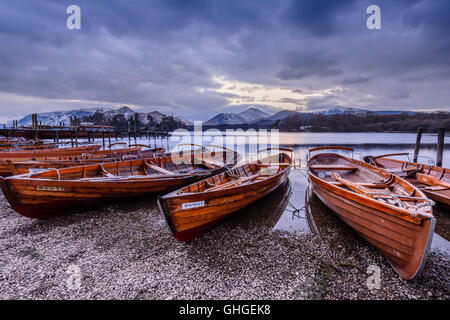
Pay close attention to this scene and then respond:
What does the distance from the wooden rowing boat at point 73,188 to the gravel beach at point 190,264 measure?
1.70 ft

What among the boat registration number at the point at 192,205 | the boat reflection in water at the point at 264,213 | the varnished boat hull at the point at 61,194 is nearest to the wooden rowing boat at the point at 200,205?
the boat registration number at the point at 192,205

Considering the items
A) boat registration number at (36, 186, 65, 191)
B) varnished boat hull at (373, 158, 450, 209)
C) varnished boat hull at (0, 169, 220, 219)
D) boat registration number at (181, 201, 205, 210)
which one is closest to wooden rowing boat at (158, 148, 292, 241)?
boat registration number at (181, 201, 205, 210)

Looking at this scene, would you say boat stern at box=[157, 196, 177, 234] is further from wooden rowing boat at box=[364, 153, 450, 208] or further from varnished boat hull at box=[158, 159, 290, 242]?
wooden rowing boat at box=[364, 153, 450, 208]

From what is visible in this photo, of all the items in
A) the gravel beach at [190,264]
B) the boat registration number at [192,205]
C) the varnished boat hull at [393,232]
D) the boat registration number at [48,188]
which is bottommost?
the gravel beach at [190,264]

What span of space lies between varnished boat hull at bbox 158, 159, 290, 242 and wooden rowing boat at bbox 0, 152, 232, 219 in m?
2.79

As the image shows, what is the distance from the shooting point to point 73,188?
5598mm

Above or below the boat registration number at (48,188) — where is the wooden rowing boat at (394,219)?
below

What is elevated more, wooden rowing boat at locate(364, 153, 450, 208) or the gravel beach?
wooden rowing boat at locate(364, 153, 450, 208)

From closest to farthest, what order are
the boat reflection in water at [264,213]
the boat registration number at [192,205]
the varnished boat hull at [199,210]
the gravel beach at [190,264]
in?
1. the gravel beach at [190,264]
2. the varnished boat hull at [199,210]
3. the boat registration number at [192,205]
4. the boat reflection in water at [264,213]

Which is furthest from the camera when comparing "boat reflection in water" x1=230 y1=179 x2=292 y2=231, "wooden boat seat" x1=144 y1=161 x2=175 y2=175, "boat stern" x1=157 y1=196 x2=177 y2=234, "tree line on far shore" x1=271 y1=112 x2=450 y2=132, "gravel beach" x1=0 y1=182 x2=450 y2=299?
"tree line on far shore" x1=271 y1=112 x2=450 y2=132

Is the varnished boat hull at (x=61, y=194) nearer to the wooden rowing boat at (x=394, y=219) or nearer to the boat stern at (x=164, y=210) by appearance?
the boat stern at (x=164, y=210)

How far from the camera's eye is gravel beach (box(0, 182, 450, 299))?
3371 millimetres

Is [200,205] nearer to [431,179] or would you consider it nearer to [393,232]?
[393,232]

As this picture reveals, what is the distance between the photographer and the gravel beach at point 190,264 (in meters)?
3.37
